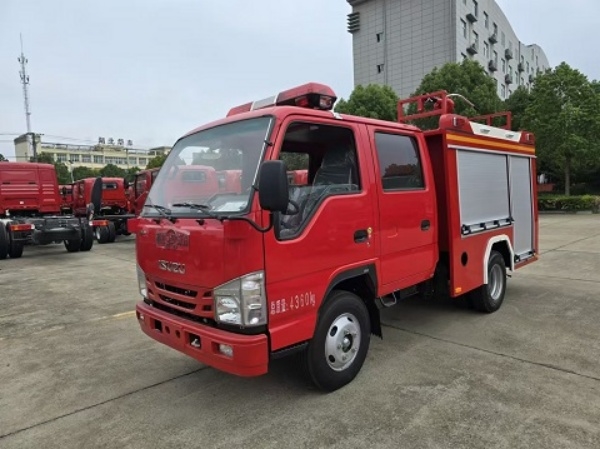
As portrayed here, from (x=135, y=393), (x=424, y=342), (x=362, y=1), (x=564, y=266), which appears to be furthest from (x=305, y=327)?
(x=362, y=1)

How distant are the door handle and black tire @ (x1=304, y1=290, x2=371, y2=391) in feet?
1.47

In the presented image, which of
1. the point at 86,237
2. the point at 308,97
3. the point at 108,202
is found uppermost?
the point at 308,97

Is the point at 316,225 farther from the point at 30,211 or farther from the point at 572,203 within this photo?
the point at 572,203

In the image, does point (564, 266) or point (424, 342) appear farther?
point (564, 266)

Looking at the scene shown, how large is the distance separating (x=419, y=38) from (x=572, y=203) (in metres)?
23.2

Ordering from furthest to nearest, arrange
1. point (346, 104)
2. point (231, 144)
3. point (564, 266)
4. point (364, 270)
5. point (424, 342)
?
point (346, 104), point (564, 266), point (424, 342), point (364, 270), point (231, 144)

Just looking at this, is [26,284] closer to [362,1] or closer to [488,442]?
[488,442]

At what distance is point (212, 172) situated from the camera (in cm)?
336

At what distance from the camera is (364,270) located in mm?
3613

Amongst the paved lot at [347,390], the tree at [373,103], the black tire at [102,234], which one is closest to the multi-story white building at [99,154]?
the tree at [373,103]

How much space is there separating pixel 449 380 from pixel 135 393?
8.85ft

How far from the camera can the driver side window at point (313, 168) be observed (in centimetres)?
321

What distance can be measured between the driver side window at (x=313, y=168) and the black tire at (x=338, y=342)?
75 centimetres

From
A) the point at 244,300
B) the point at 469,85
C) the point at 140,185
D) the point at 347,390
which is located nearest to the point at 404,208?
the point at 347,390
